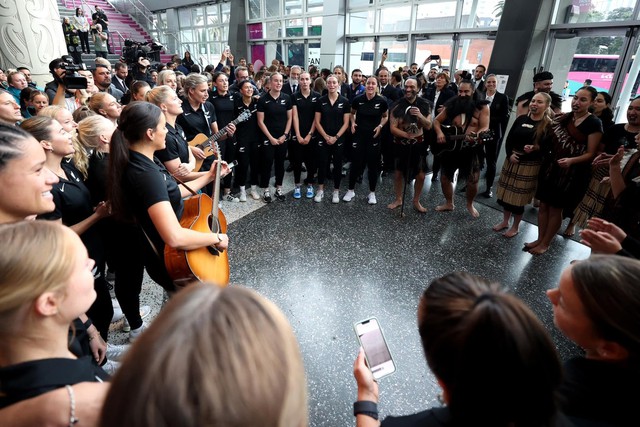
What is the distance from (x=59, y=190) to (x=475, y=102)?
→ 427cm

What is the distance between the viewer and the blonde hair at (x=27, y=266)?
782mm

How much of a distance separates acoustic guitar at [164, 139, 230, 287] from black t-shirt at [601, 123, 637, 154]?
3.69 meters

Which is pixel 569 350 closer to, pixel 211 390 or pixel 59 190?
pixel 211 390

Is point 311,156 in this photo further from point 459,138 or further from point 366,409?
point 366,409

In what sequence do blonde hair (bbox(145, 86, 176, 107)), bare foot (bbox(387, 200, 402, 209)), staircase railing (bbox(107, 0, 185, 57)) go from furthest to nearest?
staircase railing (bbox(107, 0, 185, 57)), bare foot (bbox(387, 200, 402, 209)), blonde hair (bbox(145, 86, 176, 107))

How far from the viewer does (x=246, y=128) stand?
483 cm

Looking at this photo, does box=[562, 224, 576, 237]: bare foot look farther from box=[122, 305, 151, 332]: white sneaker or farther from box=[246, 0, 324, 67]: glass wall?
box=[246, 0, 324, 67]: glass wall

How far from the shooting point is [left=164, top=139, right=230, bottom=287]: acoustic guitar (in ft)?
6.13

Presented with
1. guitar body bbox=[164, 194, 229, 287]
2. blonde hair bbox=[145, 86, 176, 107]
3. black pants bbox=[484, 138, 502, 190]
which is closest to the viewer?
guitar body bbox=[164, 194, 229, 287]

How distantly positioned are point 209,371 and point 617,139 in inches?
Answer: 164

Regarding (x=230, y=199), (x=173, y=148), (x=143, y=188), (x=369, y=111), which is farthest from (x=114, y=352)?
(x=369, y=111)

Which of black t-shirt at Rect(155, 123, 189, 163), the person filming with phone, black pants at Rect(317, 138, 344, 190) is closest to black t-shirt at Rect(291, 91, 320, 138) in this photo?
black pants at Rect(317, 138, 344, 190)

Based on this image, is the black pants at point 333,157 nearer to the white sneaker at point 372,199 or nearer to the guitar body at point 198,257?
the white sneaker at point 372,199

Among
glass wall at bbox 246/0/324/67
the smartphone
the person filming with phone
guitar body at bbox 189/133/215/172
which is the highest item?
glass wall at bbox 246/0/324/67
